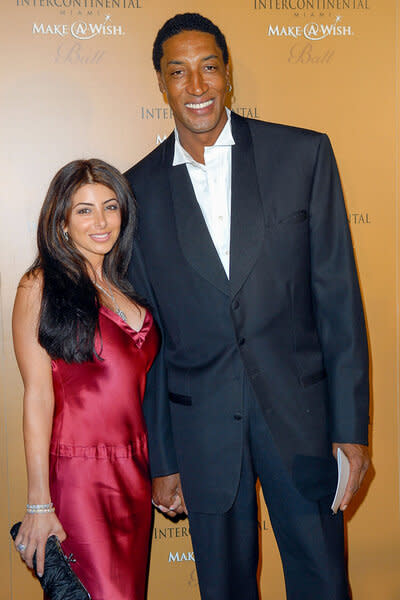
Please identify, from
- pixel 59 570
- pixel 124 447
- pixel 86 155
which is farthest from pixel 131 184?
pixel 59 570

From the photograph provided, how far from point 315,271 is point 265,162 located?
0.36m

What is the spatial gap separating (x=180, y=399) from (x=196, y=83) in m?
0.97

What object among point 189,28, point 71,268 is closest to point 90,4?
point 189,28

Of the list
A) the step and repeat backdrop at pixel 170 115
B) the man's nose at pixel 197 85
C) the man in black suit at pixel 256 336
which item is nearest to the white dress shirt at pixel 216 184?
the man in black suit at pixel 256 336

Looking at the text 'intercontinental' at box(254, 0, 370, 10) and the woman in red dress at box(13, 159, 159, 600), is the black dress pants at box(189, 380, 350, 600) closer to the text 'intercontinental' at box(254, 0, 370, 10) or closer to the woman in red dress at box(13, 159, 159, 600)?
the woman in red dress at box(13, 159, 159, 600)

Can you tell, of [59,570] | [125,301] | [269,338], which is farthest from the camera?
[125,301]

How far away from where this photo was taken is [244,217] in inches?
74.7

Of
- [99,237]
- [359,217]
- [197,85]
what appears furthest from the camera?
[359,217]

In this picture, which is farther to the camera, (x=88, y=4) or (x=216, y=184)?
(x=88, y=4)

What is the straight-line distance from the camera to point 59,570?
1782mm

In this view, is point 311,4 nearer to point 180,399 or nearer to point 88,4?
point 88,4

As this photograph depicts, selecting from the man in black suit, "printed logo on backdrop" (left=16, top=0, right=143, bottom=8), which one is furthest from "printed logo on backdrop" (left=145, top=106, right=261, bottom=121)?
the man in black suit

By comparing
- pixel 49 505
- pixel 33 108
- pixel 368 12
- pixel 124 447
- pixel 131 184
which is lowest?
pixel 49 505

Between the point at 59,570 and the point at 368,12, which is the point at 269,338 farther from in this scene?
the point at 368,12
